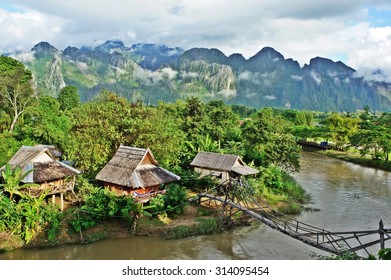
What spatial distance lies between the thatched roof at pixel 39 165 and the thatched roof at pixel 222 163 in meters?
7.94

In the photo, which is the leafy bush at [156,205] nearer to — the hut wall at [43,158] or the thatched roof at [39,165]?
the thatched roof at [39,165]

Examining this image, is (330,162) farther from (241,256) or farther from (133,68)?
(133,68)

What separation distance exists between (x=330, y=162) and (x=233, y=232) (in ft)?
78.9

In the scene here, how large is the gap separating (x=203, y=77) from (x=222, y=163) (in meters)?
114

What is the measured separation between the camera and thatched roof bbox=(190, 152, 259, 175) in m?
21.1

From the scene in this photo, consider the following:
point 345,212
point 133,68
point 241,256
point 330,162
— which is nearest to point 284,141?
point 345,212

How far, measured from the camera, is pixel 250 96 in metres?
162

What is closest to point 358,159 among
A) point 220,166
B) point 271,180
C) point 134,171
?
point 271,180

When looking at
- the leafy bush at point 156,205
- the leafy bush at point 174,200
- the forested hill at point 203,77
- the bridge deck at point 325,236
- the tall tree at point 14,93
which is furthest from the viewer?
Answer: the forested hill at point 203,77

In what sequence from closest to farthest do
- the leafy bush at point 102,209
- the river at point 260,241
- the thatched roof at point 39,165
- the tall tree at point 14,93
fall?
the river at point 260,241 < the leafy bush at point 102,209 < the thatched roof at point 39,165 < the tall tree at point 14,93

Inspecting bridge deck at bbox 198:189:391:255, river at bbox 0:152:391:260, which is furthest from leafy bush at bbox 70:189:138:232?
bridge deck at bbox 198:189:391:255

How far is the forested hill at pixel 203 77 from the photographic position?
114m

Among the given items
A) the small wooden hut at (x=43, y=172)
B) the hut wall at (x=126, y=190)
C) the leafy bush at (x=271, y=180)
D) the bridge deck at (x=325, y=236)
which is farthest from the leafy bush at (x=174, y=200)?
the leafy bush at (x=271, y=180)
